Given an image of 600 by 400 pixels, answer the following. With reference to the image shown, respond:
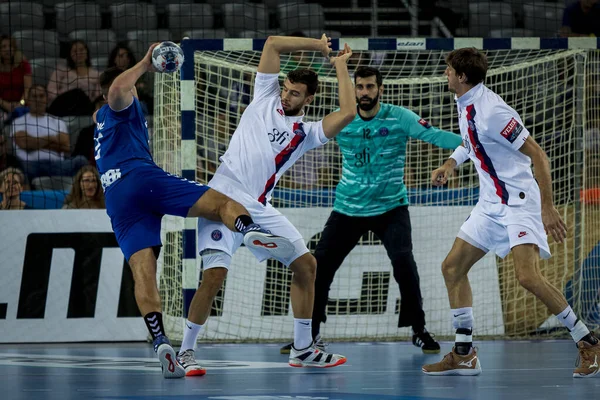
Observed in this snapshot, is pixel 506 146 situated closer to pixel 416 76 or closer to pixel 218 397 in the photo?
pixel 218 397

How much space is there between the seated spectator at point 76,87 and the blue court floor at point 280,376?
4.14 m

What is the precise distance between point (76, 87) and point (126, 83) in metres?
6.90

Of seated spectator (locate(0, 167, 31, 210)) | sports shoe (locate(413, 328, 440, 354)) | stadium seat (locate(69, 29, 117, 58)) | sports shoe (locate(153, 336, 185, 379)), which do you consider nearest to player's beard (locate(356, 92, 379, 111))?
sports shoe (locate(413, 328, 440, 354))

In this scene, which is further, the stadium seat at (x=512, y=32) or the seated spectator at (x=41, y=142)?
the stadium seat at (x=512, y=32)

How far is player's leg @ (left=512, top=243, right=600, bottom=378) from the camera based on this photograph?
6691 mm

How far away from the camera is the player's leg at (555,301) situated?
6691mm

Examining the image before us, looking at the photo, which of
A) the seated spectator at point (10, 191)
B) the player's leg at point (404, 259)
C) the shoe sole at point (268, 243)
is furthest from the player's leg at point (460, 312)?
the seated spectator at point (10, 191)

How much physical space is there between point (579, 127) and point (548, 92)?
0.80m

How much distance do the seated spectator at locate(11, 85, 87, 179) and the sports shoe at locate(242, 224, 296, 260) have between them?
19.1 ft

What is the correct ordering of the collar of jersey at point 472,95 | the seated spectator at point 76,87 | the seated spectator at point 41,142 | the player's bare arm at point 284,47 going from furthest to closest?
the seated spectator at point 76,87 → the seated spectator at point 41,142 → the player's bare arm at point 284,47 → the collar of jersey at point 472,95

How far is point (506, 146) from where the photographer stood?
6.85m

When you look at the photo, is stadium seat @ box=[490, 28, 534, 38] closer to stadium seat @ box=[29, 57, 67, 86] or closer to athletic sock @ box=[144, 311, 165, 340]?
stadium seat @ box=[29, 57, 67, 86]

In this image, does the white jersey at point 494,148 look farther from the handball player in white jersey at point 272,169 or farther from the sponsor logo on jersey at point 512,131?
the handball player in white jersey at point 272,169

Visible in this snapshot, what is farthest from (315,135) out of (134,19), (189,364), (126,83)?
(134,19)
